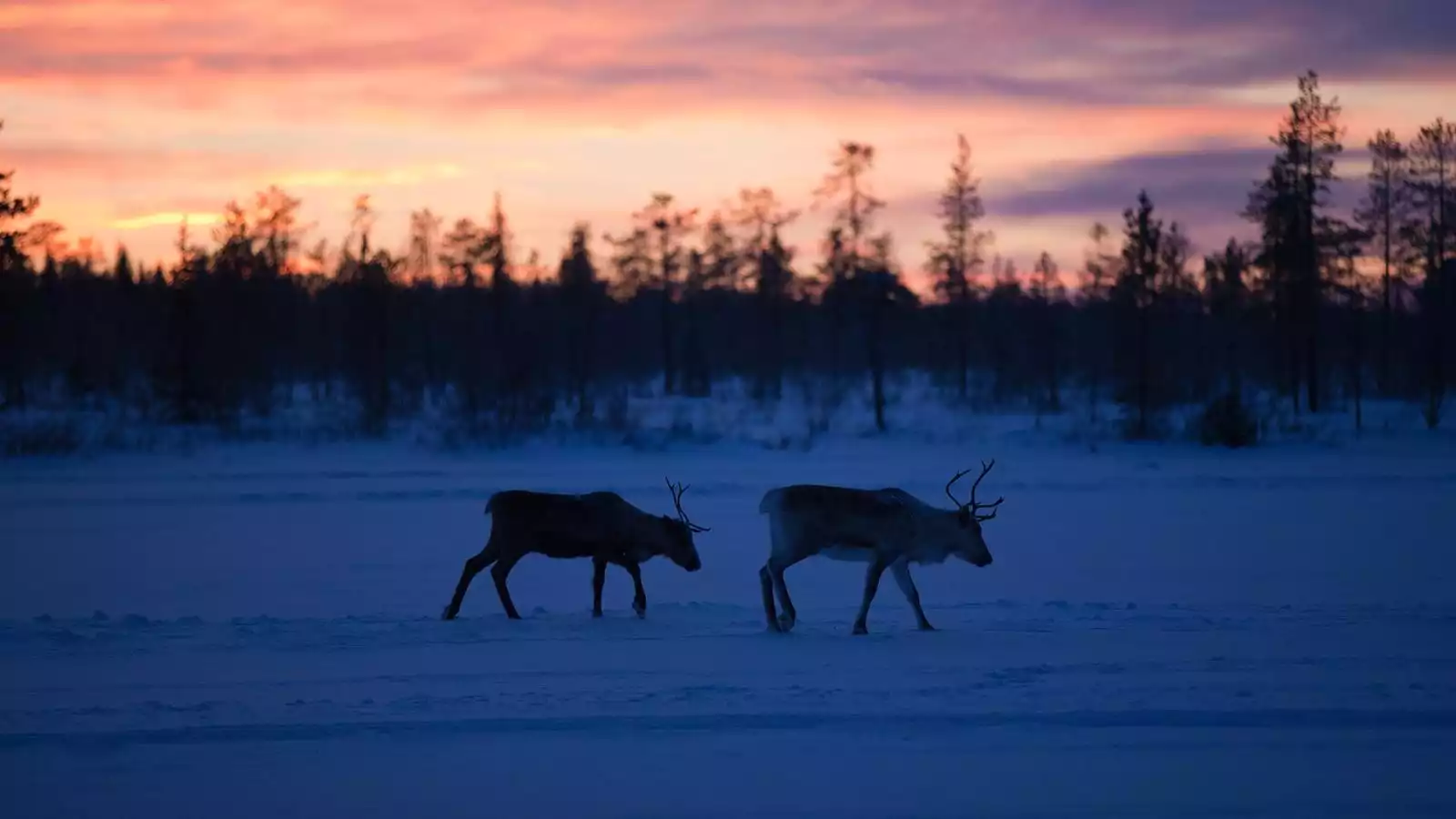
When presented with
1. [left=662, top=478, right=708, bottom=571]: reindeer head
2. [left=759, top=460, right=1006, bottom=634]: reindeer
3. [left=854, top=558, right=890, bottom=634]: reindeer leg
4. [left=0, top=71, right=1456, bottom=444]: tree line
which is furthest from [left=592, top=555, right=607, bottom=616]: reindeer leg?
[left=0, top=71, right=1456, bottom=444]: tree line

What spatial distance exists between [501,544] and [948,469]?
60.8ft

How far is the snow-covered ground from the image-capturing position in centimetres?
771

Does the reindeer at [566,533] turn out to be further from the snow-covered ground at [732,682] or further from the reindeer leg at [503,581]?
the snow-covered ground at [732,682]

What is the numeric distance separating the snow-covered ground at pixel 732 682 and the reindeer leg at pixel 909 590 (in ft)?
0.66

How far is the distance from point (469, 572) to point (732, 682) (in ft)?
13.5

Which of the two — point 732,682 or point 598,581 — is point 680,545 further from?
point 732,682

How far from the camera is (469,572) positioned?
13.1 metres

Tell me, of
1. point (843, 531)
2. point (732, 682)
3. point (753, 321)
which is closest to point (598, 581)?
point (843, 531)

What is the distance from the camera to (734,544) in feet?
64.1

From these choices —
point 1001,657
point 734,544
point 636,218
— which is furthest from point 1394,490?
point 636,218

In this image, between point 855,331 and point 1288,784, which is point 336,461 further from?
point 855,331

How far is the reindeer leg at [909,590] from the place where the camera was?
1214 centimetres

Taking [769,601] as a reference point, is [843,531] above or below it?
above

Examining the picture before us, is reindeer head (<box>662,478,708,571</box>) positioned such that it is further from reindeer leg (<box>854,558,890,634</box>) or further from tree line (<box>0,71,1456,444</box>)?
tree line (<box>0,71,1456,444</box>)
